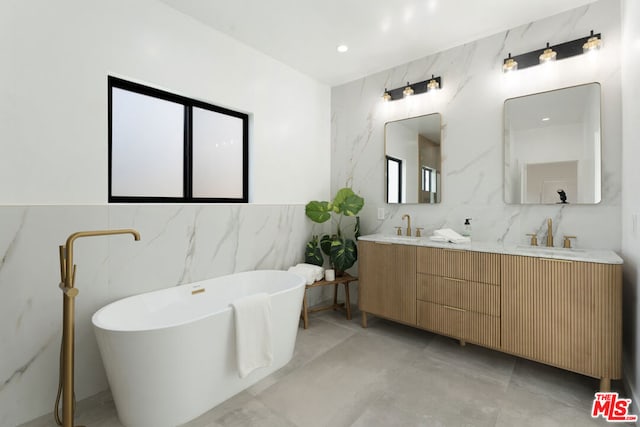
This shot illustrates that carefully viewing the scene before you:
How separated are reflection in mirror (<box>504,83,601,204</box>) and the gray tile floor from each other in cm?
137

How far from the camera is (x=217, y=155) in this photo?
3.02 m

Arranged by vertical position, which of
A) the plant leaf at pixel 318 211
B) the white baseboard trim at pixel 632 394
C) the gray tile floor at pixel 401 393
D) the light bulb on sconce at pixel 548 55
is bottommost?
the gray tile floor at pixel 401 393

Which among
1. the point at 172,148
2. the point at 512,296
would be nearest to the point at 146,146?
the point at 172,148

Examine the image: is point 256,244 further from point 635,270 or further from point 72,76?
point 635,270

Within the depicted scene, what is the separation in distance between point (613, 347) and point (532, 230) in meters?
0.99

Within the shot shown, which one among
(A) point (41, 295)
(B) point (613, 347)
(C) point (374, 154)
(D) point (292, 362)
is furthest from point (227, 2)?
(B) point (613, 347)

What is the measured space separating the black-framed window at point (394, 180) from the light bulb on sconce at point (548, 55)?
1448 millimetres

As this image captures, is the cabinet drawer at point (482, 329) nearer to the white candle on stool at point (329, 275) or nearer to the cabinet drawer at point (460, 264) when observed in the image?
the cabinet drawer at point (460, 264)

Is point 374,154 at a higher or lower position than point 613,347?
higher

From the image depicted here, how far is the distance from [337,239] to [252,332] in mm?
1687

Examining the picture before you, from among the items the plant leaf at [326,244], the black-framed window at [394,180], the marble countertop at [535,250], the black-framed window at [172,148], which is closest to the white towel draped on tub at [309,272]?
the plant leaf at [326,244]

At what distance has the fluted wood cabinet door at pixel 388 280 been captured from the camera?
2691mm

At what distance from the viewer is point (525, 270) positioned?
6.86ft

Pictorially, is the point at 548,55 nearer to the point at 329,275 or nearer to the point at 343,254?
the point at 343,254
